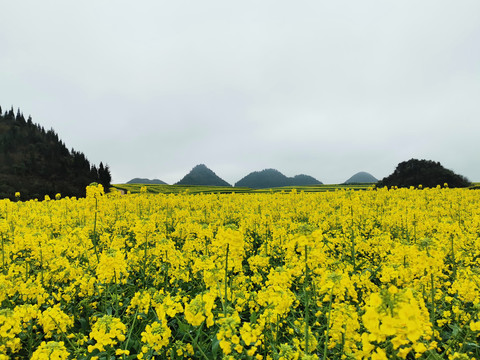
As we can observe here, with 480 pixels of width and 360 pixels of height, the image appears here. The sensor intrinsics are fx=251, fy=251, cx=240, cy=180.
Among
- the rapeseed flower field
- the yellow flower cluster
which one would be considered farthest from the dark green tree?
the yellow flower cluster

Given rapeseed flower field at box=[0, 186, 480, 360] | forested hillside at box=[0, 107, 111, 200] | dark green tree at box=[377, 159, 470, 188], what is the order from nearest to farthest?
1. rapeseed flower field at box=[0, 186, 480, 360]
2. dark green tree at box=[377, 159, 470, 188]
3. forested hillside at box=[0, 107, 111, 200]

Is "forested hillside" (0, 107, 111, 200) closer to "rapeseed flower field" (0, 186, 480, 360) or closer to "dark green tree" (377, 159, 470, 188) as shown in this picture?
"rapeseed flower field" (0, 186, 480, 360)

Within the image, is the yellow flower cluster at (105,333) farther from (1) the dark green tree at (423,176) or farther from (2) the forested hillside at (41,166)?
(1) the dark green tree at (423,176)

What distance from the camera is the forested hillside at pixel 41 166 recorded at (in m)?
47.2

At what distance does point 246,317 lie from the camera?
5039 mm

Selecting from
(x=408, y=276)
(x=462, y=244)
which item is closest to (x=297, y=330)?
(x=408, y=276)

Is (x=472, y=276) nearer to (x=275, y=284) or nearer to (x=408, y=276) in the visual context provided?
(x=408, y=276)

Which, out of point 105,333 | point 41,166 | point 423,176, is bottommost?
point 105,333

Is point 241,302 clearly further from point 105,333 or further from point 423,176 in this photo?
point 423,176

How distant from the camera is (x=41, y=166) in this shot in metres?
58.3

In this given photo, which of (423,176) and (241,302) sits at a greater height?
(423,176)

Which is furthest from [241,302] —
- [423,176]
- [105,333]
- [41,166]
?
[41,166]

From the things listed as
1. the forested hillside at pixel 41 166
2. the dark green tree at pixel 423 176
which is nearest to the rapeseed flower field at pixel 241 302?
the dark green tree at pixel 423 176

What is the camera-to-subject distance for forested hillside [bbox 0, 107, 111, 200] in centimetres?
4725
